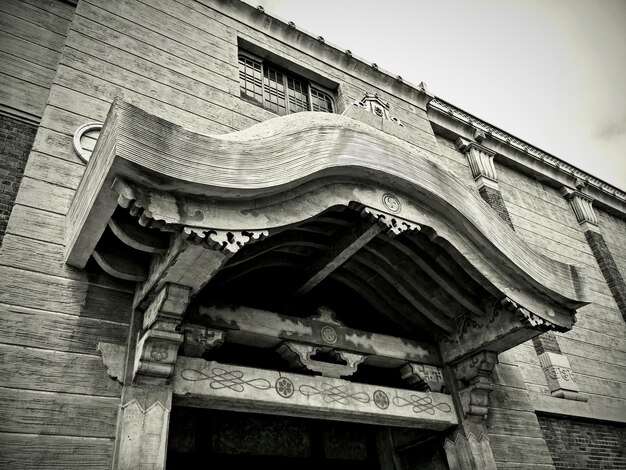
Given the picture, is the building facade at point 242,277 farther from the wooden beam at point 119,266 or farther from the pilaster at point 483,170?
the pilaster at point 483,170

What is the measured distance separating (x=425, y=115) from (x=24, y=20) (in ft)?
21.4

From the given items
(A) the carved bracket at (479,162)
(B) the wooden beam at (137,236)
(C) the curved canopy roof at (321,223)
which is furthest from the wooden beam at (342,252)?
(A) the carved bracket at (479,162)

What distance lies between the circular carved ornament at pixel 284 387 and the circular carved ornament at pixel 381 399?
0.99 m

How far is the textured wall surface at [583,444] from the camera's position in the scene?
6.44 metres

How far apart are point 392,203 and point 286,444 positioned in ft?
11.2

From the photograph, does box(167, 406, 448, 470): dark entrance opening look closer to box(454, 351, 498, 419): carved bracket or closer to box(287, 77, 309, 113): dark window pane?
box(454, 351, 498, 419): carved bracket

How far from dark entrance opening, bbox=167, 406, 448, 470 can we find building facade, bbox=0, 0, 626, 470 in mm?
27

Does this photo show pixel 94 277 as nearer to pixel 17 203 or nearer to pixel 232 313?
pixel 17 203

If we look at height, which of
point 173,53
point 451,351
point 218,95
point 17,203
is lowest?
point 451,351

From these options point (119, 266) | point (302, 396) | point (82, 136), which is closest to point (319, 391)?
point (302, 396)

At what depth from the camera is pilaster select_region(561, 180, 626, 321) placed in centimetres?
1018

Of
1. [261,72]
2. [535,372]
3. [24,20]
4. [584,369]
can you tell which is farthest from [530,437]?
[24,20]

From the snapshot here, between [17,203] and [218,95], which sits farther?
[218,95]

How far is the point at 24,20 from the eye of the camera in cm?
550
